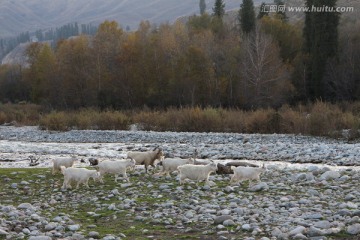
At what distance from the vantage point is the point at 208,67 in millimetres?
58344

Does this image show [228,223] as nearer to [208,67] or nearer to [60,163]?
[60,163]

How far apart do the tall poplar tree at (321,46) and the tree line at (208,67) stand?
12 cm

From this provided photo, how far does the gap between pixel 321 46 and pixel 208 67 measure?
13886 mm

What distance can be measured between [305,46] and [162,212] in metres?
54.4

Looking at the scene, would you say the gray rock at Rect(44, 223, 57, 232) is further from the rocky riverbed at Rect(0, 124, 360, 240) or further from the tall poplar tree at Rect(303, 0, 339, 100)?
the tall poplar tree at Rect(303, 0, 339, 100)

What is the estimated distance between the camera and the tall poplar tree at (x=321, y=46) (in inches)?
2215

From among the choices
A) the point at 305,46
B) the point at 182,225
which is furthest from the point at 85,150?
the point at 305,46

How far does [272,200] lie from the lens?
11.9 metres

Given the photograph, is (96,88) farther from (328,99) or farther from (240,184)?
(240,184)

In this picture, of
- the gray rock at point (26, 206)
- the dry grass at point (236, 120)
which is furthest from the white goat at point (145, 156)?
the dry grass at point (236, 120)

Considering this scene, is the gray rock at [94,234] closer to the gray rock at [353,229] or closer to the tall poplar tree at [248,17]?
the gray rock at [353,229]

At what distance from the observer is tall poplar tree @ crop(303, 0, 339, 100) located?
56253 millimetres

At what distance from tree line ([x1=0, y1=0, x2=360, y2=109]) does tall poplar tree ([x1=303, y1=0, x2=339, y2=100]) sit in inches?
4.7

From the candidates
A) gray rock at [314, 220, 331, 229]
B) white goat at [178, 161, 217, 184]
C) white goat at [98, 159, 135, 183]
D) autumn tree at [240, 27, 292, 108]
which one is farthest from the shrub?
gray rock at [314, 220, 331, 229]
